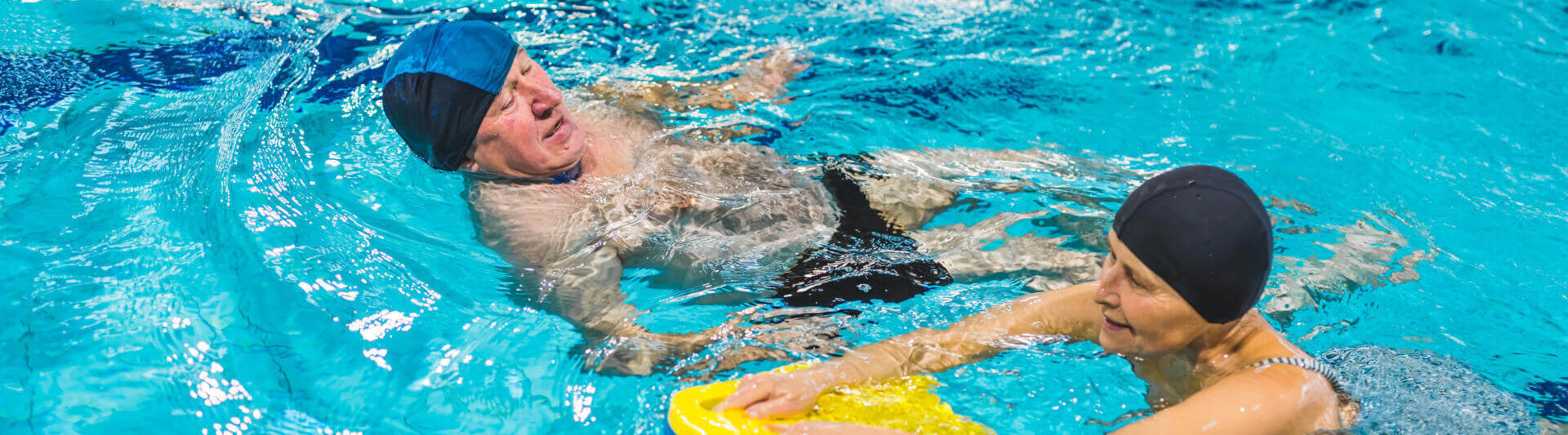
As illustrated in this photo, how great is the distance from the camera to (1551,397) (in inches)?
128

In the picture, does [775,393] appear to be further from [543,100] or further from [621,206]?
[543,100]

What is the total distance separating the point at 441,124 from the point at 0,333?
69.8 inches

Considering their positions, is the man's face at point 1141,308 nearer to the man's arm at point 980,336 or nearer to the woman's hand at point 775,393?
the man's arm at point 980,336

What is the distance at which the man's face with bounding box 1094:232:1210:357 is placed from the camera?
2711 mm

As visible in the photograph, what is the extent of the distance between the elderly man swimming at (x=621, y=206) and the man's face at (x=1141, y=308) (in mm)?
997

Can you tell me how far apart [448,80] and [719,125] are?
4.90 feet

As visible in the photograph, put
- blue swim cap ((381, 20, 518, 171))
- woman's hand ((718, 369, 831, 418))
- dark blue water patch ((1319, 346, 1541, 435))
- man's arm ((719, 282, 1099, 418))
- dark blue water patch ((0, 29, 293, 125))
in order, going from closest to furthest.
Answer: woman's hand ((718, 369, 831, 418)) < dark blue water patch ((1319, 346, 1541, 435)) < man's arm ((719, 282, 1099, 418)) < blue swim cap ((381, 20, 518, 171)) < dark blue water patch ((0, 29, 293, 125))

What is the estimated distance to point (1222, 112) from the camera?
17.5 feet

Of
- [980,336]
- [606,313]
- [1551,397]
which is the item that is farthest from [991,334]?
[1551,397]

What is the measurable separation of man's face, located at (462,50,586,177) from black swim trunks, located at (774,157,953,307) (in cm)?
97

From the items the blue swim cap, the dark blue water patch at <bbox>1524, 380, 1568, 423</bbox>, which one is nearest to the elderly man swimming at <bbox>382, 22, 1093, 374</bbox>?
the blue swim cap

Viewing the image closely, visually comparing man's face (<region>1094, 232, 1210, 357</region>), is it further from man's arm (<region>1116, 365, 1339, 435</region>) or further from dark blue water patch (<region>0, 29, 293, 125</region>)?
dark blue water patch (<region>0, 29, 293, 125</region>)

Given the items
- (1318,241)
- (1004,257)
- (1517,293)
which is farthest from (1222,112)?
(1004,257)

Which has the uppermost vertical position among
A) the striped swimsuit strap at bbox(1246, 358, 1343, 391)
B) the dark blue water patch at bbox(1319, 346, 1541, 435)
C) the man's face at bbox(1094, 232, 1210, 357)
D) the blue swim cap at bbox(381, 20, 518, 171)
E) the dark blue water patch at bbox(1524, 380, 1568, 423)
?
the blue swim cap at bbox(381, 20, 518, 171)
